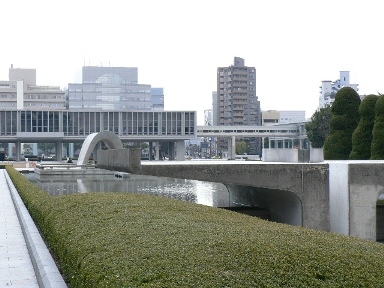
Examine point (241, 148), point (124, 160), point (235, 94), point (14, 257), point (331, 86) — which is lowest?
point (241, 148)

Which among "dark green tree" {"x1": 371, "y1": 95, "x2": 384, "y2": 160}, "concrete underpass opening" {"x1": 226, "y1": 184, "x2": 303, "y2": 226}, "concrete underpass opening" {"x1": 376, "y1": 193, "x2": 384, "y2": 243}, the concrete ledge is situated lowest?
"concrete underpass opening" {"x1": 376, "y1": 193, "x2": 384, "y2": 243}

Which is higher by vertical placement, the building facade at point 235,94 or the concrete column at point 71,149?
the building facade at point 235,94

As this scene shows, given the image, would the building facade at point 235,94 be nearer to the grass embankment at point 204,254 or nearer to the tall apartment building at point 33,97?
the tall apartment building at point 33,97

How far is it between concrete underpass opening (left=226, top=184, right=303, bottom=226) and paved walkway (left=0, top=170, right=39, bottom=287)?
1107 cm

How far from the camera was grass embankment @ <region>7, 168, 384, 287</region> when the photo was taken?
546 centimetres

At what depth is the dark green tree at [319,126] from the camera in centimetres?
7456

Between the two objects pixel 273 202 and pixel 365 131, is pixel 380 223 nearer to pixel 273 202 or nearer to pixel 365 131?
pixel 273 202

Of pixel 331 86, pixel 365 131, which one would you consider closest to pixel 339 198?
pixel 365 131

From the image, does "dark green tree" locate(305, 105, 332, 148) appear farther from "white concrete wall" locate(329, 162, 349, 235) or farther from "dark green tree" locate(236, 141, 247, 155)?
"white concrete wall" locate(329, 162, 349, 235)

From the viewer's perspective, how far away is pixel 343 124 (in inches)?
1628

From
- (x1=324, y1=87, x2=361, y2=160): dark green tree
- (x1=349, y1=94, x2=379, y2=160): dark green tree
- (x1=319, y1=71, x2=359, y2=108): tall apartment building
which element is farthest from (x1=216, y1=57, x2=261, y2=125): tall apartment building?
(x1=349, y1=94, x2=379, y2=160): dark green tree

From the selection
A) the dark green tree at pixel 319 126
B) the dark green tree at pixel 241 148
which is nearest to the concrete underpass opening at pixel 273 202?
the dark green tree at pixel 319 126

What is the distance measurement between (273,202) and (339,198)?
303 centimetres

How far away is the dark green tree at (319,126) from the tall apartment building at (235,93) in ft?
217
